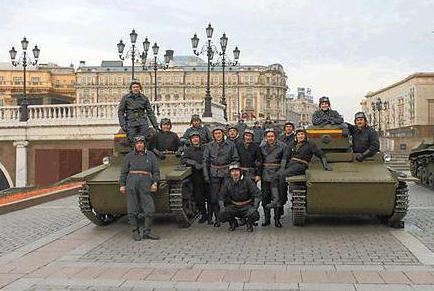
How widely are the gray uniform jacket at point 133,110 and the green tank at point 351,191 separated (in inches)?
127

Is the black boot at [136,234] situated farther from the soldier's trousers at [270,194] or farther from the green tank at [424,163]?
the green tank at [424,163]

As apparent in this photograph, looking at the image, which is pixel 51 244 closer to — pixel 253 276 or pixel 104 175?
pixel 104 175

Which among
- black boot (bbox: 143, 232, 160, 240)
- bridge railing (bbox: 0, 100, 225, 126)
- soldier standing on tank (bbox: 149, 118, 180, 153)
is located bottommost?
black boot (bbox: 143, 232, 160, 240)

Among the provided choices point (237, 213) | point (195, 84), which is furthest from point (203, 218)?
point (195, 84)

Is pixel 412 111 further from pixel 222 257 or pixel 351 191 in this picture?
pixel 222 257

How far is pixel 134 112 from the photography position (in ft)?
39.4

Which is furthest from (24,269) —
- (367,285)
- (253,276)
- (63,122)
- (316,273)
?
(63,122)

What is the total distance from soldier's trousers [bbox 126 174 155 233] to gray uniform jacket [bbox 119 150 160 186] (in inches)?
4.1

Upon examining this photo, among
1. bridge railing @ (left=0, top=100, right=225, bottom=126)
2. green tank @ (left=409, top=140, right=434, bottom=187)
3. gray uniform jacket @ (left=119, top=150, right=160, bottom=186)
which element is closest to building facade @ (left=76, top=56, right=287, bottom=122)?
bridge railing @ (left=0, top=100, right=225, bottom=126)

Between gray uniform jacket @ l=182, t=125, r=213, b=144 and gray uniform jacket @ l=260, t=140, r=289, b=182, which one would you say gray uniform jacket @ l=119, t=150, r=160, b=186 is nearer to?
gray uniform jacket @ l=182, t=125, r=213, b=144

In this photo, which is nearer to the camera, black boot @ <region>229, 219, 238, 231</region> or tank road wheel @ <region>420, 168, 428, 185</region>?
black boot @ <region>229, 219, 238, 231</region>

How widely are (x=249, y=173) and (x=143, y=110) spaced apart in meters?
2.49

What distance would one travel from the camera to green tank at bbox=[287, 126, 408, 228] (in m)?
10.4

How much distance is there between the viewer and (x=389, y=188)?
10.4 meters
